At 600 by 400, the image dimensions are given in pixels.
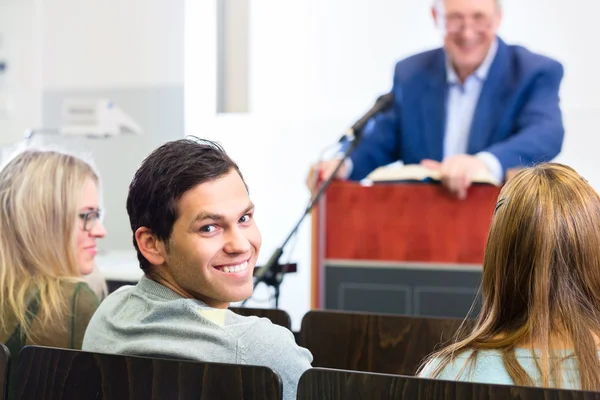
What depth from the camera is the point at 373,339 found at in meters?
1.89

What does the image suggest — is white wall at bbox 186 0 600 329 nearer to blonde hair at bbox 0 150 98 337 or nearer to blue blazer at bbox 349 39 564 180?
blue blazer at bbox 349 39 564 180

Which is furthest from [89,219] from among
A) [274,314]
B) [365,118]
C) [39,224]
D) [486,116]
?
[486,116]

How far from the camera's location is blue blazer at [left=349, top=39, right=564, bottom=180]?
160 inches

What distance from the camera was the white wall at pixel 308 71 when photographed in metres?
4.32

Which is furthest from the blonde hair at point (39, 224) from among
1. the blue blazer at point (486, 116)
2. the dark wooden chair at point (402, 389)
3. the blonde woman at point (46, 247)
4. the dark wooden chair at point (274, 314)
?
the blue blazer at point (486, 116)

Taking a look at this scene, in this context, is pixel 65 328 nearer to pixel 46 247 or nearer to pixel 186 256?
pixel 46 247

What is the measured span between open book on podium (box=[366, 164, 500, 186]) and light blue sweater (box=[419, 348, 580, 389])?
7.83ft

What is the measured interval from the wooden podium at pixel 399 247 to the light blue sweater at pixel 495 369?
221 centimetres

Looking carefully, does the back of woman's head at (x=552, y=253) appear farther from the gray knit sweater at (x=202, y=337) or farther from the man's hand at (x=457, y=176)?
the man's hand at (x=457, y=176)

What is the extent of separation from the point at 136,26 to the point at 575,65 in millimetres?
2806

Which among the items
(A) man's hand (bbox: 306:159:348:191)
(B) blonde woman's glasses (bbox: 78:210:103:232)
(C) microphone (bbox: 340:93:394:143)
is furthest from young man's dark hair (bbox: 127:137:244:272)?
(A) man's hand (bbox: 306:159:348:191)

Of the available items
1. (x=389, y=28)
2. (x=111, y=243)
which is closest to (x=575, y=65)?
(x=389, y=28)

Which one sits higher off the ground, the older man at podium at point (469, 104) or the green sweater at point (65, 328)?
the older man at podium at point (469, 104)

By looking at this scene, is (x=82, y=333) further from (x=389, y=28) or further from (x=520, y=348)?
(x=389, y=28)
